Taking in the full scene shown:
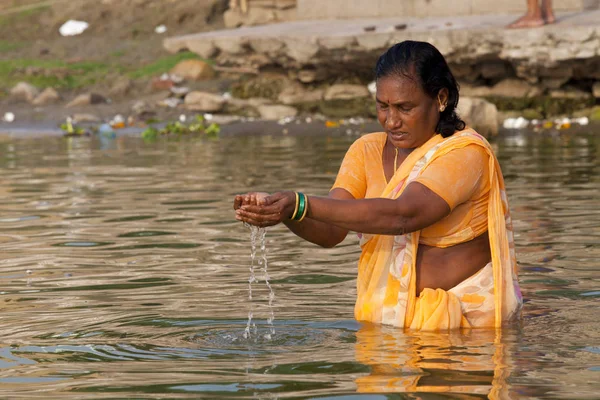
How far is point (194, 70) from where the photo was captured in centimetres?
2069

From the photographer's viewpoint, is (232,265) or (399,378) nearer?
(399,378)

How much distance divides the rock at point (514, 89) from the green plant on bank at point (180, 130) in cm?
424

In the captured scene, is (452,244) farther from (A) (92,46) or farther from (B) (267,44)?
(A) (92,46)

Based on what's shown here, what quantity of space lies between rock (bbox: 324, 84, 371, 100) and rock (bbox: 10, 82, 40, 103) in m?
6.51

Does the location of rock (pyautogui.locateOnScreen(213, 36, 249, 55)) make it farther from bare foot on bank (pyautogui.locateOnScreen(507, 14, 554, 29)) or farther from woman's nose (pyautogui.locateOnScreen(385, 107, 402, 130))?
woman's nose (pyautogui.locateOnScreen(385, 107, 402, 130))

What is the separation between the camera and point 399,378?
13.9ft

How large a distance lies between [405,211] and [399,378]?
69cm

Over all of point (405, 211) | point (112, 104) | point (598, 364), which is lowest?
point (598, 364)

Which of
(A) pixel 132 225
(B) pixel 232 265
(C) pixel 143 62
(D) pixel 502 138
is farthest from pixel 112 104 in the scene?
(B) pixel 232 265

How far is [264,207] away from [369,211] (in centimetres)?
45

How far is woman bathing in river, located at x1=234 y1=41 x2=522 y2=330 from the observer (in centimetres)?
461

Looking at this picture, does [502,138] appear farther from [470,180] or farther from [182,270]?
[470,180]

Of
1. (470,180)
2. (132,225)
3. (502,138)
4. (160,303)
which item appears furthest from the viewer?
(502,138)

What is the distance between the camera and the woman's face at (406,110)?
4691 mm
